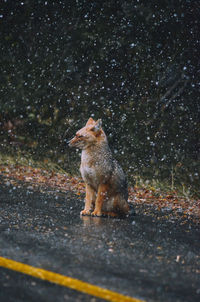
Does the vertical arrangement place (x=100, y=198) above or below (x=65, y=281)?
above

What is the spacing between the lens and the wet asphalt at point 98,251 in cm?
436

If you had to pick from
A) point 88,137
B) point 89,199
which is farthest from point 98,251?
point 88,137

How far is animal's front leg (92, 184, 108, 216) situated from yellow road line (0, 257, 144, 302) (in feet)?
7.96

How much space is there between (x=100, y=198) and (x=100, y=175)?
1.10 feet

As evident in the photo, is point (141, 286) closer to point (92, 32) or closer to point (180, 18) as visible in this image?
point (180, 18)

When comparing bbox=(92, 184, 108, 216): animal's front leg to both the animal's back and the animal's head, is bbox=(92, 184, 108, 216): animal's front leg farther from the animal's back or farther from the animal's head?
the animal's head

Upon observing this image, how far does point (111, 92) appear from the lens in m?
13.1

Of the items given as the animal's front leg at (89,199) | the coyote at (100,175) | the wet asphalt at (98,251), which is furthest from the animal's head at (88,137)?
the wet asphalt at (98,251)

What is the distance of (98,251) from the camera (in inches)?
223

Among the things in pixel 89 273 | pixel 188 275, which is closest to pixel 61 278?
pixel 89 273

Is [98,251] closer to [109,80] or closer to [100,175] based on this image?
[100,175]

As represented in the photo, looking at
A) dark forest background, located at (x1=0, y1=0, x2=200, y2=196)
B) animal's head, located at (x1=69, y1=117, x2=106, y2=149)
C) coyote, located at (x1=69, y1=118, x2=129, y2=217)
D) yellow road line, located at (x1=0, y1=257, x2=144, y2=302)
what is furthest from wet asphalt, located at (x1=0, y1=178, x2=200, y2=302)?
dark forest background, located at (x1=0, y1=0, x2=200, y2=196)

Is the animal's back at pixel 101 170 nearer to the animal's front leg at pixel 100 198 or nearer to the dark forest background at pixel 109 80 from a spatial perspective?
the animal's front leg at pixel 100 198

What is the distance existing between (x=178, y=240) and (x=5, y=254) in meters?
2.41
